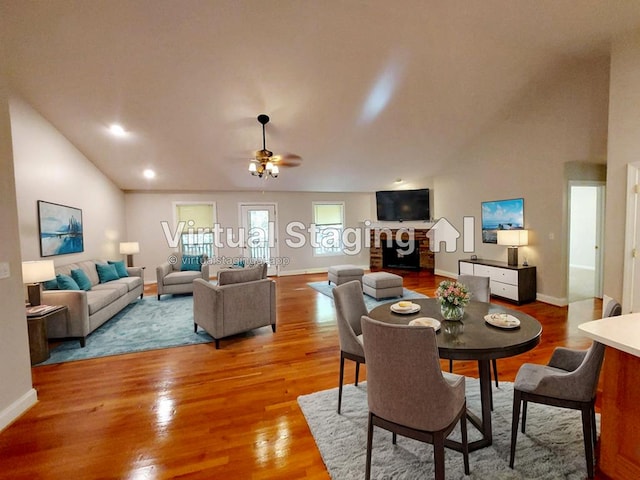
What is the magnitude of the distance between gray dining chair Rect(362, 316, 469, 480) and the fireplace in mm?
7172

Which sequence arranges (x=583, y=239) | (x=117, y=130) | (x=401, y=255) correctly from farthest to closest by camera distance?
(x=401, y=255) < (x=583, y=239) < (x=117, y=130)

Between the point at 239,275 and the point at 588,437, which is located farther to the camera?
the point at 239,275

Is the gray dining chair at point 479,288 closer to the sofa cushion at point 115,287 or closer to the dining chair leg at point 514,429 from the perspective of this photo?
the dining chair leg at point 514,429

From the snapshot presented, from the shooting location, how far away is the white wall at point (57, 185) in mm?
3920

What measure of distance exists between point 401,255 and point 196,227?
567 centimetres

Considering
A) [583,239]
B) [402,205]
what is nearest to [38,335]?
[402,205]

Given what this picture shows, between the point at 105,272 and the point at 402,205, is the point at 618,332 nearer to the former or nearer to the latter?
the point at 105,272

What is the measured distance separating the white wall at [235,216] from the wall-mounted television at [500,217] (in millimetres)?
3478

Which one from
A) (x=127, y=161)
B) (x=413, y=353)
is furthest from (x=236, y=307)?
(x=127, y=161)

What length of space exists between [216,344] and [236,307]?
48 cm

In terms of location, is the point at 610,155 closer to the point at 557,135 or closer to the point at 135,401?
the point at 557,135

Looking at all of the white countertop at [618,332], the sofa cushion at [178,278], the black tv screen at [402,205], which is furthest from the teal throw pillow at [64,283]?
the black tv screen at [402,205]

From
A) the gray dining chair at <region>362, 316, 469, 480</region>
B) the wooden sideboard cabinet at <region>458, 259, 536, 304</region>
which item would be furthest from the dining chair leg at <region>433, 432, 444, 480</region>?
the wooden sideboard cabinet at <region>458, 259, 536, 304</region>

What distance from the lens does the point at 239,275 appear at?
12.4ft
